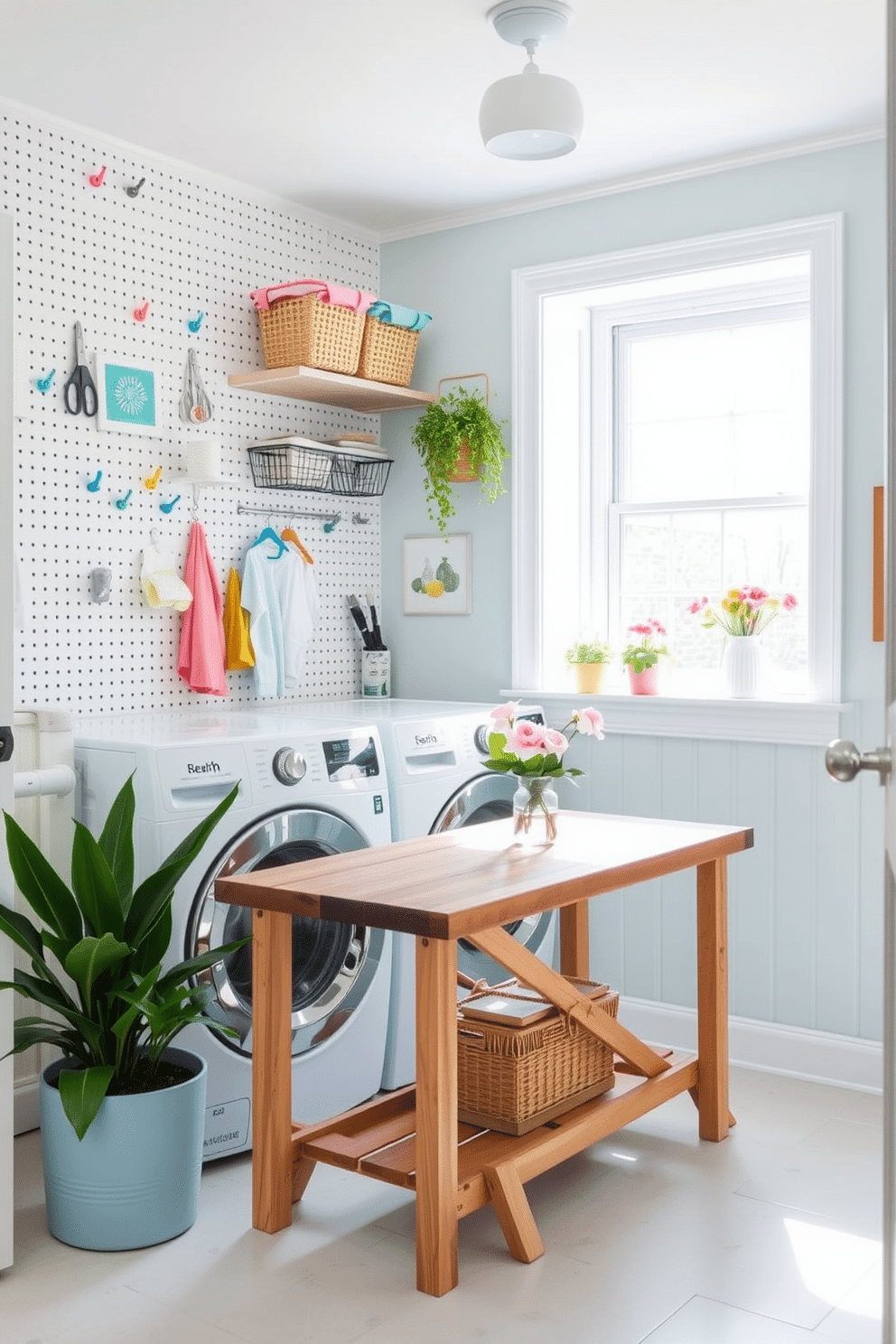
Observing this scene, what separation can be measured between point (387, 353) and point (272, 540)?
2.24ft

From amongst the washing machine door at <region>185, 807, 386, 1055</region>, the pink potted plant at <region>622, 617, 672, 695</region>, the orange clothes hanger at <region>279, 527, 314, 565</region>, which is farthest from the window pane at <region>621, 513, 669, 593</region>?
the washing machine door at <region>185, 807, 386, 1055</region>

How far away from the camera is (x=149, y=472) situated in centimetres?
363

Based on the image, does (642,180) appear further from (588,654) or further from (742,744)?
(742,744)

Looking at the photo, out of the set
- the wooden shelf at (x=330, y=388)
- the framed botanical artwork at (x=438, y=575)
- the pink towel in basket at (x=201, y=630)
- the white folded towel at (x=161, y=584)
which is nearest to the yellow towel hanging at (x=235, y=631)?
the pink towel in basket at (x=201, y=630)

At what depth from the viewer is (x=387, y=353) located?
13.2ft

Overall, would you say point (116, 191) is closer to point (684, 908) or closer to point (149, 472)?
point (149, 472)

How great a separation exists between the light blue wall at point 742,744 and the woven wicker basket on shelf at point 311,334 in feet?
1.61

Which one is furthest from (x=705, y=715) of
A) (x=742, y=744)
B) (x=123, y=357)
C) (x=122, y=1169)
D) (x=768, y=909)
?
(x=122, y=1169)

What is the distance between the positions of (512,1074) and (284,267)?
8.55 ft

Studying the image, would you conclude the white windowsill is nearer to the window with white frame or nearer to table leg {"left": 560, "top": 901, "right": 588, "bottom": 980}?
the window with white frame

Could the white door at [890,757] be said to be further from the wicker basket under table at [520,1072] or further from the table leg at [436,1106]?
the wicker basket under table at [520,1072]

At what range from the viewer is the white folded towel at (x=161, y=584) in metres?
3.58

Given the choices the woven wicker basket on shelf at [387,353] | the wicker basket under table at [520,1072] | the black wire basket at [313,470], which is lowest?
the wicker basket under table at [520,1072]

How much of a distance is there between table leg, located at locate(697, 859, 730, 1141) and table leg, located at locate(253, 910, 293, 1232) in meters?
1.06
